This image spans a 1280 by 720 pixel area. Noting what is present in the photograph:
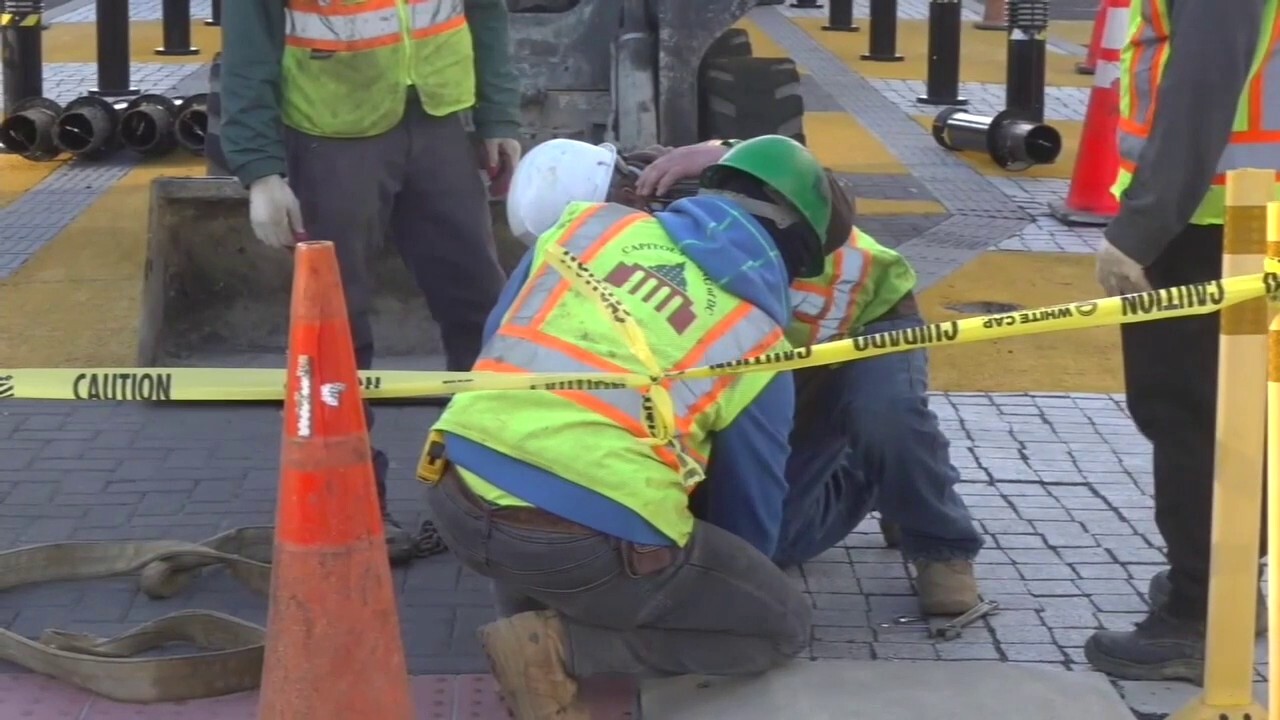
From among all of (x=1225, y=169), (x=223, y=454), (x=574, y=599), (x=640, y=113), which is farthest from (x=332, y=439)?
(x=640, y=113)

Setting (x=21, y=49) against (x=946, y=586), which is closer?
(x=946, y=586)

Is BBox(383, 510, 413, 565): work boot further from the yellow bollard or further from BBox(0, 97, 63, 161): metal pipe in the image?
BBox(0, 97, 63, 161): metal pipe

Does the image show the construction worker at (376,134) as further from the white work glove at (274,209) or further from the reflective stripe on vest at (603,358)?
the reflective stripe on vest at (603,358)

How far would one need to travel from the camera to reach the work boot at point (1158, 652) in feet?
12.2

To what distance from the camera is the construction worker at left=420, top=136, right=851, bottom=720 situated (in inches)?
125

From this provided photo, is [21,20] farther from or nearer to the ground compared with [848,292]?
nearer to the ground

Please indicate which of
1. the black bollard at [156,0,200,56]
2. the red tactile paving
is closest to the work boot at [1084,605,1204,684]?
the red tactile paving

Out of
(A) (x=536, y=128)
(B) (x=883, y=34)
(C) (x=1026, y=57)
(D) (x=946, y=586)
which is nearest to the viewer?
(D) (x=946, y=586)

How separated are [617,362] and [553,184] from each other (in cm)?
66

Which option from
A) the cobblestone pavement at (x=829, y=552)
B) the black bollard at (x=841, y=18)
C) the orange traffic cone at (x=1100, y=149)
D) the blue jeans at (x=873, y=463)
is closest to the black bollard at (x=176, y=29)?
the black bollard at (x=841, y=18)

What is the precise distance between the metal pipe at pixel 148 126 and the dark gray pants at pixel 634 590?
22.6 ft

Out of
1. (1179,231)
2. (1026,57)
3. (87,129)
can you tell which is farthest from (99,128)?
(1179,231)

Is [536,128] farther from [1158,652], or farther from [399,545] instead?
[1158,652]

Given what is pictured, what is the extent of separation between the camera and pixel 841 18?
57.2 feet
